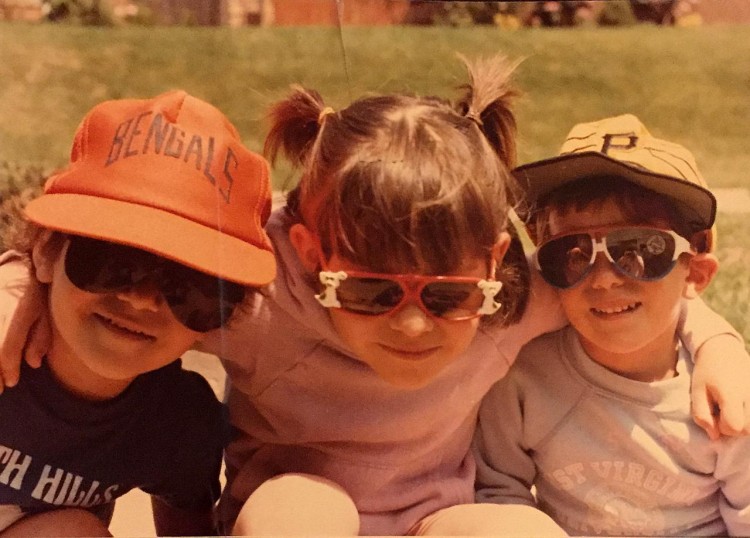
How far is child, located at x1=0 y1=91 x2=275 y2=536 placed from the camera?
24.7 inches

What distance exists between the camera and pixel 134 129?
2.12 ft

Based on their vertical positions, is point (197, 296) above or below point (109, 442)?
above

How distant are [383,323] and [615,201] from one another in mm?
235

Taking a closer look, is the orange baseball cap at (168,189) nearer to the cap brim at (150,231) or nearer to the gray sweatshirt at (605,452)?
the cap brim at (150,231)

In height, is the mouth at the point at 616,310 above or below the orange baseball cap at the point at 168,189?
below

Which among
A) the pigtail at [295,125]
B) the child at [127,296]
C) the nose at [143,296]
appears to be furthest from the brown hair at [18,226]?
the pigtail at [295,125]

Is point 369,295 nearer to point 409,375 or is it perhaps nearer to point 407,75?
point 409,375

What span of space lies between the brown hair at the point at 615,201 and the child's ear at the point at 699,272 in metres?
0.02

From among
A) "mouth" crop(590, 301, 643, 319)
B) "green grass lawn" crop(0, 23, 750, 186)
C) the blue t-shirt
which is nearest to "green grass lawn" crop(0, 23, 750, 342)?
"green grass lawn" crop(0, 23, 750, 186)

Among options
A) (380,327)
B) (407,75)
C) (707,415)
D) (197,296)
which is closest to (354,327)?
(380,327)

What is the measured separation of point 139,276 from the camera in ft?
2.06

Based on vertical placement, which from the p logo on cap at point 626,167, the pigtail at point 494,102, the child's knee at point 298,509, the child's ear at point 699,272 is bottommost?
the child's knee at point 298,509

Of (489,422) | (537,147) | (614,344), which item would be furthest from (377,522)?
(537,147)

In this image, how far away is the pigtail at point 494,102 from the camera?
697mm
